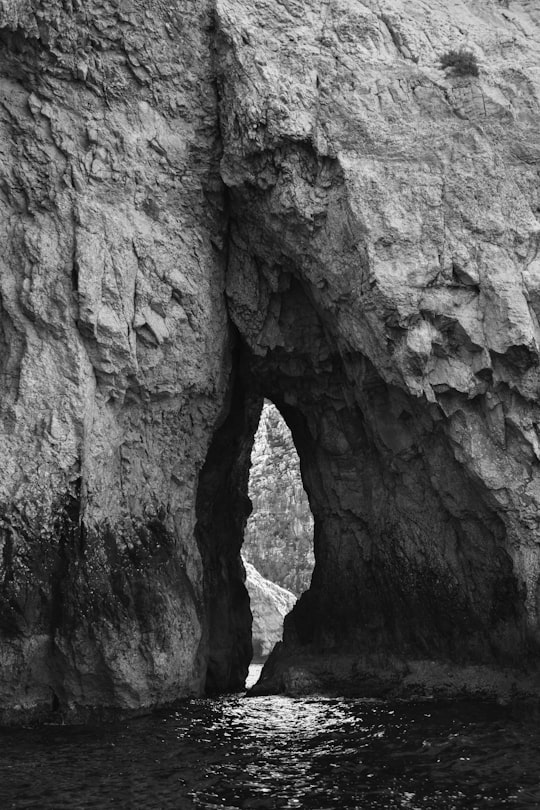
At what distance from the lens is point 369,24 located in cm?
1798

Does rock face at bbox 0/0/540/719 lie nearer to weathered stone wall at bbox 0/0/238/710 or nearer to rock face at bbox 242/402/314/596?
weathered stone wall at bbox 0/0/238/710

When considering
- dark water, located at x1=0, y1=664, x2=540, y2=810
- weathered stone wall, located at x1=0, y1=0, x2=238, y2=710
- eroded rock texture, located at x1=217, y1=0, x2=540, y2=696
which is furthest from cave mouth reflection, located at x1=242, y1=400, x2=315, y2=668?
dark water, located at x1=0, y1=664, x2=540, y2=810

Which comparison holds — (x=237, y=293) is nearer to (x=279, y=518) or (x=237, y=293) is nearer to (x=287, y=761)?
(x=287, y=761)

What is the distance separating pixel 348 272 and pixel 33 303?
19.6ft

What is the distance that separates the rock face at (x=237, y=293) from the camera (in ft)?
53.0

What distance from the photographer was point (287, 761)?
12758 mm

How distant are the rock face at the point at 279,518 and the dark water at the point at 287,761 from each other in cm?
4638

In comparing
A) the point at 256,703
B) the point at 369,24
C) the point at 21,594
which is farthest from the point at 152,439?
the point at 369,24

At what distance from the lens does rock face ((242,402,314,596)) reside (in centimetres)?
6291

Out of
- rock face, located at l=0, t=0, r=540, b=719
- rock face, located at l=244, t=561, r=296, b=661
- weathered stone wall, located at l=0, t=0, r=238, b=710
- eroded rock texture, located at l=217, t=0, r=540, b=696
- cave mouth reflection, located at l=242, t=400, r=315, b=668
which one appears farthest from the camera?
cave mouth reflection, located at l=242, t=400, r=315, b=668

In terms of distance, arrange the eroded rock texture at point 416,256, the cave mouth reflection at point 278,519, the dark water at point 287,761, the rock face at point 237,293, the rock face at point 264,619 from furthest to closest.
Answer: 1. the cave mouth reflection at point 278,519
2. the rock face at point 264,619
3. the eroded rock texture at point 416,256
4. the rock face at point 237,293
5. the dark water at point 287,761

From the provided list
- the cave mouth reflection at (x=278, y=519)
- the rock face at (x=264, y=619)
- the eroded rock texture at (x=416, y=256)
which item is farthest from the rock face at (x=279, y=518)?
the eroded rock texture at (x=416, y=256)

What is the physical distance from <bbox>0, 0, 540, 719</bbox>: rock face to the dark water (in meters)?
1.77

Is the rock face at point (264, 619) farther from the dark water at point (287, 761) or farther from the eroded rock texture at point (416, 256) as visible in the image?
the dark water at point (287, 761)
